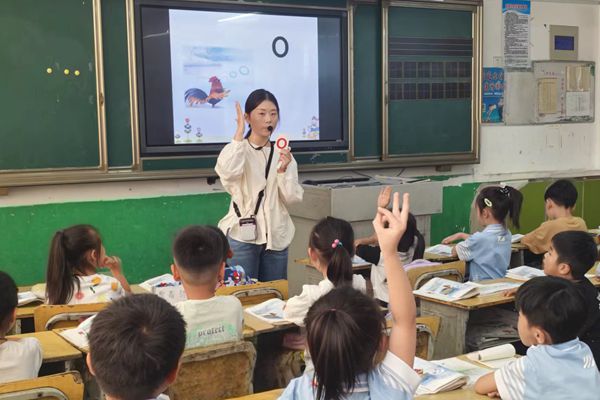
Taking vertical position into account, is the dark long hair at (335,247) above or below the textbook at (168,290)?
above

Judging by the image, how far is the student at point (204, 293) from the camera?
105 inches

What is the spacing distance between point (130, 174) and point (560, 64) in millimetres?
4551

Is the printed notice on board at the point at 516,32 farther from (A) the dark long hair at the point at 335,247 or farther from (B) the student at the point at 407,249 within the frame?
(A) the dark long hair at the point at 335,247

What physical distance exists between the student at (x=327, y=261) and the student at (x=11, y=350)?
3.44 feet

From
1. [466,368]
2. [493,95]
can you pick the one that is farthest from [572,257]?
[493,95]

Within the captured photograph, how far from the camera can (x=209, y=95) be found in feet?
18.4

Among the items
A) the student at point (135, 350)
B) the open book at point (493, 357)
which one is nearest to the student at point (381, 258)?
the open book at point (493, 357)

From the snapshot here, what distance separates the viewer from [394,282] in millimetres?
1829

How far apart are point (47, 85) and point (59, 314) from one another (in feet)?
7.73

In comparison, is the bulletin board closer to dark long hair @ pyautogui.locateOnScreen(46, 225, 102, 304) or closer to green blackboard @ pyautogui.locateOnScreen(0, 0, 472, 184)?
green blackboard @ pyautogui.locateOnScreen(0, 0, 472, 184)

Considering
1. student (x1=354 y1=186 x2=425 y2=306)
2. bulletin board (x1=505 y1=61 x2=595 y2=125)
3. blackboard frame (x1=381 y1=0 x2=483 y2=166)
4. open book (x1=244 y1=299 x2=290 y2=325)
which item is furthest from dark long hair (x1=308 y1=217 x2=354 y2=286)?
bulletin board (x1=505 y1=61 x2=595 y2=125)

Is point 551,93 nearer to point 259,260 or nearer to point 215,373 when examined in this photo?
point 259,260

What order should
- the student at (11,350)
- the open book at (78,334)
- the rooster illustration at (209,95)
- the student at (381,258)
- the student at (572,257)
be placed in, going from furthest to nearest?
the rooster illustration at (209,95)
the student at (381,258)
the student at (572,257)
the open book at (78,334)
the student at (11,350)

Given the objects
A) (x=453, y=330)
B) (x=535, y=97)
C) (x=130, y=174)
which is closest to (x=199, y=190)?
(x=130, y=174)
